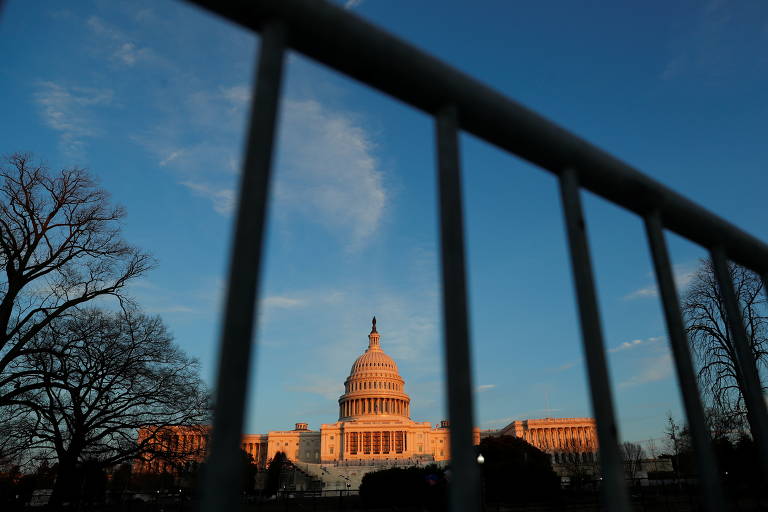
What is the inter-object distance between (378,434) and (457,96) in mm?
113608

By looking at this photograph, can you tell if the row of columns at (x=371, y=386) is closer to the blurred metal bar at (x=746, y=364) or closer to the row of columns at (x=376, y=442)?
the row of columns at (x=376, y=442)

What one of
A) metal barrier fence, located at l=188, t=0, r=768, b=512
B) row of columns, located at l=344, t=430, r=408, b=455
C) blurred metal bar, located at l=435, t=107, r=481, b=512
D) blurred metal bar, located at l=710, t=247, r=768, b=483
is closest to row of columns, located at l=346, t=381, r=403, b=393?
row of columns, located at l=344, t=430, r=408, b=455

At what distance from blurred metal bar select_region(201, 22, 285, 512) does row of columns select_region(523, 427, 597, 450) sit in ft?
380

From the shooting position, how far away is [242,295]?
172 cm

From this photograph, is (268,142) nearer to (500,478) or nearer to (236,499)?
(236,499)

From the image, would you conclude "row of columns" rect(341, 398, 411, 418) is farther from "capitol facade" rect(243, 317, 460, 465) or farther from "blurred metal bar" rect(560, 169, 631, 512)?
"blurred metal bar" rect(560, 169, 631, 512)

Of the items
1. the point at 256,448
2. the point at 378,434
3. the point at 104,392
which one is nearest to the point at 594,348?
the point at 104,392

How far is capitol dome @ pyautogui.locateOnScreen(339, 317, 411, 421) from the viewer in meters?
116

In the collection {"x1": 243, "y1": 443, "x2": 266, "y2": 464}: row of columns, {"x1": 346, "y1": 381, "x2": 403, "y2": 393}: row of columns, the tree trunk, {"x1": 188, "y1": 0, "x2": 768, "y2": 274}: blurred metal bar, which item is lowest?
the tree trunk

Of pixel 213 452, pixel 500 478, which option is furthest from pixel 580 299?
pixel 500 478

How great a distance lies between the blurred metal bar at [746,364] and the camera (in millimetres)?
3166

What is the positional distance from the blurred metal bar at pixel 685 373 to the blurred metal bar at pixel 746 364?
2.15ft

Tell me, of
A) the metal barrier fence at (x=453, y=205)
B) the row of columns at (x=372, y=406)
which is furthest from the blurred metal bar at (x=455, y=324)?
the row of columns at (x=372, y=406)

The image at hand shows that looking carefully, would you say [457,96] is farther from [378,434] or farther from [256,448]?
[256,448]
